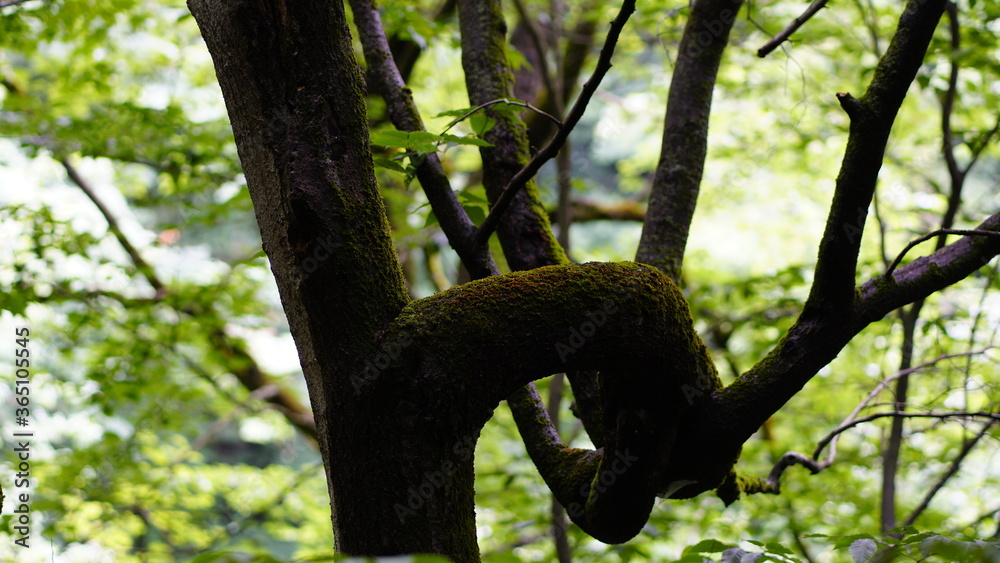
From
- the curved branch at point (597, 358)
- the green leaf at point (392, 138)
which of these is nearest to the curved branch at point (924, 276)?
the curved branch at point (597, 358)

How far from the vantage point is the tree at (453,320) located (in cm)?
115

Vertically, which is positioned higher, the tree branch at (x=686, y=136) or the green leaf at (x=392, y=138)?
the tree branch at (x=686, y=136)

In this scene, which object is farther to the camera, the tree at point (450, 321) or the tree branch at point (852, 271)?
the tree branch at point (852, 271)

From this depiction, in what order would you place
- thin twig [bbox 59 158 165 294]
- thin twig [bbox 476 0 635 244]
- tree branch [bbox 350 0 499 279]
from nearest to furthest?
thin twig [bbox 476 0 635 244], tree branch [bbox 350 0 499 279], thin twig [bbox 59 158 165 294]

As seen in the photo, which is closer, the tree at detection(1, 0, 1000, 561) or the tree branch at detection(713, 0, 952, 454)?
the tree at detection(1, 0, 1000, 561)

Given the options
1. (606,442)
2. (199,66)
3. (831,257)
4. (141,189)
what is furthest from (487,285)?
(141,189)

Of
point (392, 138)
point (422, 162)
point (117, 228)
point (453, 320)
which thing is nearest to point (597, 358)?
point (453, 320)

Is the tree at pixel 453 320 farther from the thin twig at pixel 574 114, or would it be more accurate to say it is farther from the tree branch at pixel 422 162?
the tree branch at pixel 422 162

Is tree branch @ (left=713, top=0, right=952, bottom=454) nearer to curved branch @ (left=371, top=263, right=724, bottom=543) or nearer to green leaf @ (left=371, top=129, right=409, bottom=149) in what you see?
curved branch @ (left=371, top=263, right=724, bottom=543)

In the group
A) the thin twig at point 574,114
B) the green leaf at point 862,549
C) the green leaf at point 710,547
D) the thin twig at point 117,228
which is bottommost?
the green leaf at point 862,549

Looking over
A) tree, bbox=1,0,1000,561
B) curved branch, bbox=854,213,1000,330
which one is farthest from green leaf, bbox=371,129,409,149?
curved branch, bbox=854,213,1000,330

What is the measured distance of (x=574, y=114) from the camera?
4.61 feet

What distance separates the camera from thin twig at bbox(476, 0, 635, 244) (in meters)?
1.30

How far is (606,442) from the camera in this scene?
147cm
